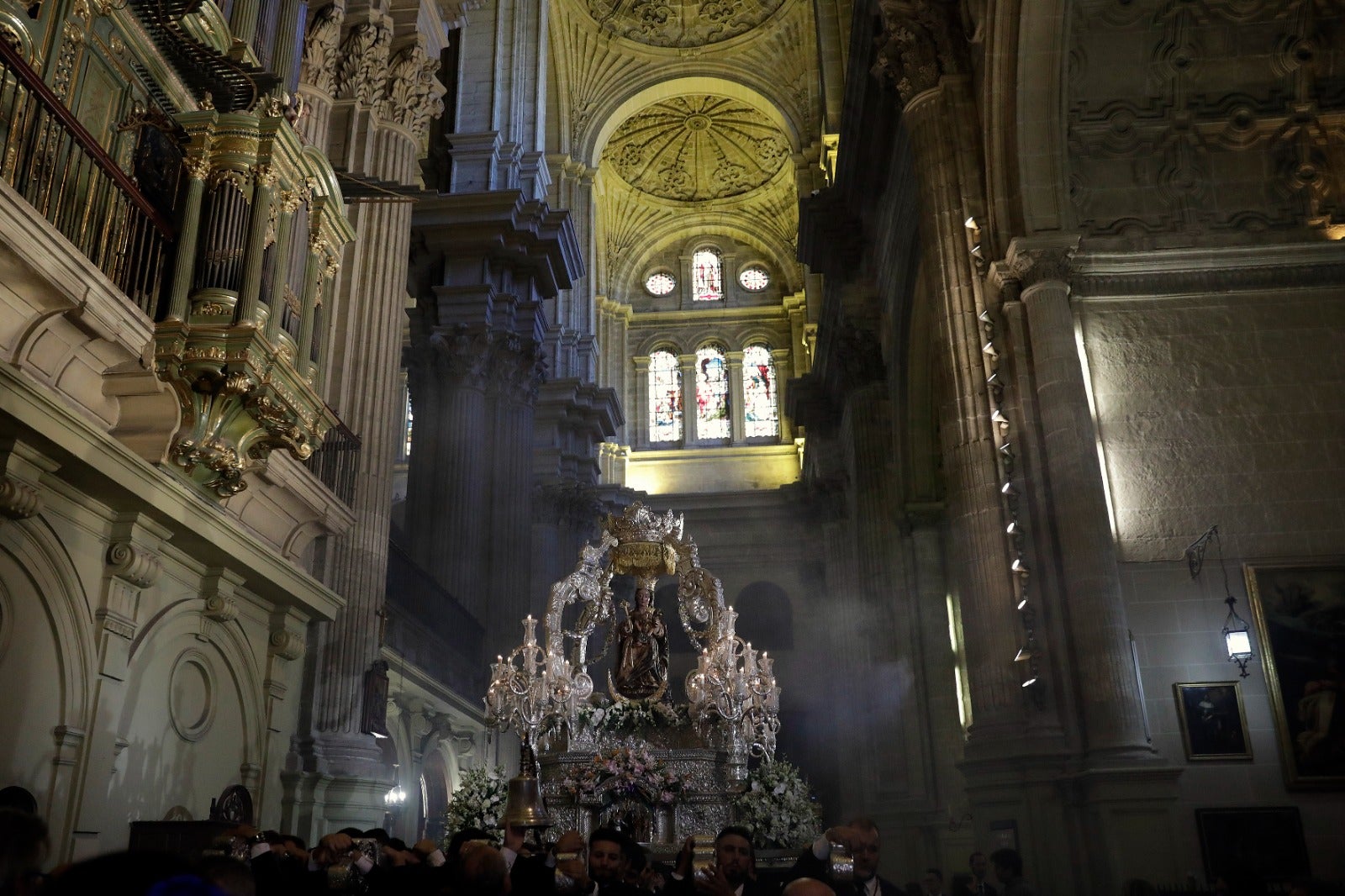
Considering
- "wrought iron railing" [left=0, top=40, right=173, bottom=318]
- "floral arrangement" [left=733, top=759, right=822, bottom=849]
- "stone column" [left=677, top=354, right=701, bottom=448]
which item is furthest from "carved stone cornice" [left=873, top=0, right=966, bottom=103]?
"stone column" [left=677, top=354, right=701, bottom=448]

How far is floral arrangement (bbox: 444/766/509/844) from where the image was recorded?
10.5 metres

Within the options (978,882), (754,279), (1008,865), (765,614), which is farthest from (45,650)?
(754,279)

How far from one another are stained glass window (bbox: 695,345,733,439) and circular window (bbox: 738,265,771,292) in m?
2.52

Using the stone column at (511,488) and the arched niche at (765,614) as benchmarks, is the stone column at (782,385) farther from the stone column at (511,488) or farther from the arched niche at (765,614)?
the stone column at (511,488)

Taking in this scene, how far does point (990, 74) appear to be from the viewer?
11.6 m

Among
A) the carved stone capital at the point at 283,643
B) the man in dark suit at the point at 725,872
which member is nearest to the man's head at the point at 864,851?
the man in dark suit at the point at 725,872

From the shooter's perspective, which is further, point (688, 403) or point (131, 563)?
point (688, 403)

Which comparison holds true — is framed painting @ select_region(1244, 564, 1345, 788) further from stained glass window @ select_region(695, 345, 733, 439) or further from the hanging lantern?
stained glass window @ select_region(695, 345, 733, 439)

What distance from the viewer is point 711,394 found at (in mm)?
36250

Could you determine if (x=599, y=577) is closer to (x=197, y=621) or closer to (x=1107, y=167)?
(x=197, y=621)

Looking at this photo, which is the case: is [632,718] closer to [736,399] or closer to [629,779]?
[629,779]

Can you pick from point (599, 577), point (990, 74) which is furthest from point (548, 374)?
point (990, 74)

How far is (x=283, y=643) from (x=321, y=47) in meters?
6.32

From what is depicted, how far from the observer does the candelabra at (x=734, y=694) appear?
36.2ft
